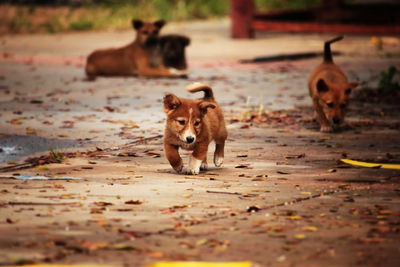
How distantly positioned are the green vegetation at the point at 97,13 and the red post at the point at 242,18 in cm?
474

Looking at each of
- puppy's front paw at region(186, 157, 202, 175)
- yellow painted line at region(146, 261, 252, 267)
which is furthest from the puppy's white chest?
yellow painted line at region(146, 261, 252, 267)

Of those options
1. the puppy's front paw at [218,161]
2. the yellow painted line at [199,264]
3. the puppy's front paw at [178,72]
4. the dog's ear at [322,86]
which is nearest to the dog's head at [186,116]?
the puppy's front paw at [218,161]

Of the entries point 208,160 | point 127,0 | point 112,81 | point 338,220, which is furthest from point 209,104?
point 127,0

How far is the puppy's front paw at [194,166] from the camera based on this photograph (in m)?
8.34

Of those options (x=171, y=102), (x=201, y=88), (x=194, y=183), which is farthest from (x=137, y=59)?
(x=194, y=183)

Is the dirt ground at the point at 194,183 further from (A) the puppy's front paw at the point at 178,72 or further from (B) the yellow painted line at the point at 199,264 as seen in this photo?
(A) the puppy's front paw at the point at 178,72

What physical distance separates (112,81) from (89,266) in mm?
11472

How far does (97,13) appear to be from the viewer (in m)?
29.3

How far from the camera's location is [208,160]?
30.5ft

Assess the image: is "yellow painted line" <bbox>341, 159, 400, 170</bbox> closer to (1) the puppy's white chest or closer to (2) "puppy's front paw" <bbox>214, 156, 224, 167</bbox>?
(2) "puppy's front paw" <bbox>214, 156, 224, 167</bbox>

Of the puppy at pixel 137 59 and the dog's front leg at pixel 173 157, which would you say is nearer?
the dog's front leg at pixel 173 157

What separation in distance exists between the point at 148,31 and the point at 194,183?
9.40 metres

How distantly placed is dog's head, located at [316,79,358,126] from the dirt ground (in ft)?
0.75

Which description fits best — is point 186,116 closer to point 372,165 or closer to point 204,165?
point 204,165
